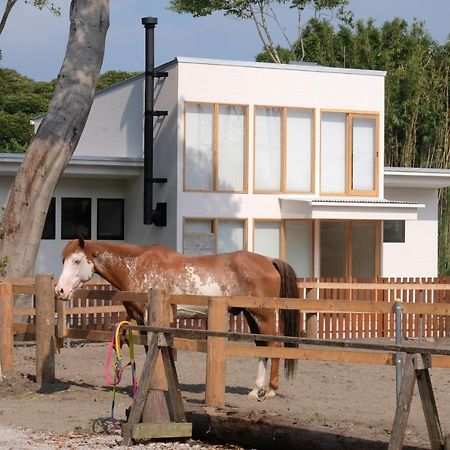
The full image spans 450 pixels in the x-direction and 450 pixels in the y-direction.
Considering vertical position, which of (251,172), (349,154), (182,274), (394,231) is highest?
(349,154)

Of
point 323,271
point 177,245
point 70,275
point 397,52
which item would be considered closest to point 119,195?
point 177,245

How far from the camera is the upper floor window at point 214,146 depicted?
25.4 metres

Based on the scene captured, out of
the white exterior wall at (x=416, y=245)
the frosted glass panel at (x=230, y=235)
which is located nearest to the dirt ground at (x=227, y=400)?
the frosted glass panel at (x=230, y=235)

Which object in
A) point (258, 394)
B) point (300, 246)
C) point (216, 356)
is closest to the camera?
point (216, 356)

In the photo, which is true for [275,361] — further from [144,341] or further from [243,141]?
[243,141]

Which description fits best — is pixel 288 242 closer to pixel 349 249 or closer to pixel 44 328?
pixel 349 249

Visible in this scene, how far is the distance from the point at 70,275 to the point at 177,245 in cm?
1243

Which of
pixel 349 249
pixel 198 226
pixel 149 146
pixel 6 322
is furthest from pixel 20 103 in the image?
pixel 6 322

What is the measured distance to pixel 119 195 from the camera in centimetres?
2747

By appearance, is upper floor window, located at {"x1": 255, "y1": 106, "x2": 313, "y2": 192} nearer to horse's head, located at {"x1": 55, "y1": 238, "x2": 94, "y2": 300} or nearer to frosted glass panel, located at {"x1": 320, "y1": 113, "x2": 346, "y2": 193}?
frosted glass panel, located at {"x1": 320, "y1": 113, "x2": 346, "y2": 193}

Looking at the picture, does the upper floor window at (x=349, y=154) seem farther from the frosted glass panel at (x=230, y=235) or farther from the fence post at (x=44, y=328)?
the fence post at (x=44, y=328)

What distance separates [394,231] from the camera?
29.2 meters

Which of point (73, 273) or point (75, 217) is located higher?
point (75, 217)

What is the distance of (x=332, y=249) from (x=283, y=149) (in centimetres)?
305
